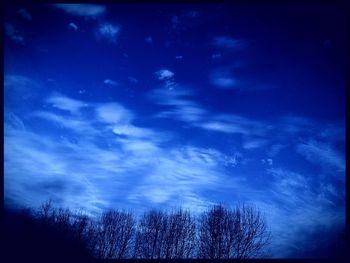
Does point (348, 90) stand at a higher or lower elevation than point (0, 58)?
higher

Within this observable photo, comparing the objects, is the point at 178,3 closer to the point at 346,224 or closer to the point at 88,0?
the point at 88,0

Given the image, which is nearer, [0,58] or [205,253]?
[0,58]

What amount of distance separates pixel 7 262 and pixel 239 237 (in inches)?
1243

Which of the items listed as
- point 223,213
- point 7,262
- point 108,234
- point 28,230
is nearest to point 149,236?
point 108,234

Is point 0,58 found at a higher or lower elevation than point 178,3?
lower

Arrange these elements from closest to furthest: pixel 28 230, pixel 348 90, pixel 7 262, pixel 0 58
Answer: pixel 0 58 → pixel 348 90 → pixel 7 262 → pixel 28 230

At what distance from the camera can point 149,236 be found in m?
41.6

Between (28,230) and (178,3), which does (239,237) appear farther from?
(178,3)

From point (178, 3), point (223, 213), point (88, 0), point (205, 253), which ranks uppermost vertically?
point (178, 3)

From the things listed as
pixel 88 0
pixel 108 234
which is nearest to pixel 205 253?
pixel 108 234

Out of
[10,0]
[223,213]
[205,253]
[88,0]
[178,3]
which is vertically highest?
[178,3]

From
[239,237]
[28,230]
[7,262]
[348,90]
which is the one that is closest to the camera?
[348,90]

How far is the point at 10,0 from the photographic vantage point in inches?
257

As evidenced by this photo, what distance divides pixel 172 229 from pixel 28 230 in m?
24.1
